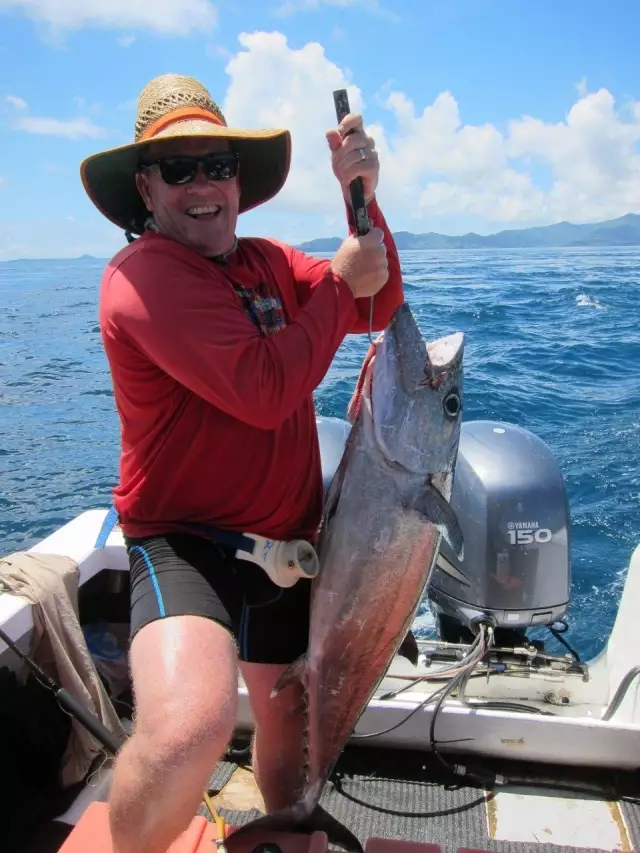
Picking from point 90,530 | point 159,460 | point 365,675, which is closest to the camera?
point 159,460

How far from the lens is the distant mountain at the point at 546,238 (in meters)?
92.9

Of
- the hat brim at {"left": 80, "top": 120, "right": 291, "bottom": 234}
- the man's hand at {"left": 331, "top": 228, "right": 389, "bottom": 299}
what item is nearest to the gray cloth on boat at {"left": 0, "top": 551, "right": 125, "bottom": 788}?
the hat brim at {"left": 80, "top": 120, "right": 291, "bottom": 234}

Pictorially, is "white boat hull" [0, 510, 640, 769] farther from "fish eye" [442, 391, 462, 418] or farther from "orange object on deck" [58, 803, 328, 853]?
"fish eye" [442, 391, 462, 418]

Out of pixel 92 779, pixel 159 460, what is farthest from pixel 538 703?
pixel 159 460

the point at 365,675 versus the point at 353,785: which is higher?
the point at 365,675

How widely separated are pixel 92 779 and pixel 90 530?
1142mm

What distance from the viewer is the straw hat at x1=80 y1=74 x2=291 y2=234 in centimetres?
203

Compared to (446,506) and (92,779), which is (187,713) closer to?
(446,506)

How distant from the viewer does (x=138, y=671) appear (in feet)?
5.91

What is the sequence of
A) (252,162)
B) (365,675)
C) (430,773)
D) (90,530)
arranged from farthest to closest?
(90,530) → (430,773) → (252,162) → (365,675)

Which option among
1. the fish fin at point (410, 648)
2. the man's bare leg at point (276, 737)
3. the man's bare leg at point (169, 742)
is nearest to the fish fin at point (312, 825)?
the man's bare leg at point (276, 737)

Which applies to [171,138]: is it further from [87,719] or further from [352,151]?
[87,719]

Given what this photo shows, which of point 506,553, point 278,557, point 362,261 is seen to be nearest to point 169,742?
point 278,557

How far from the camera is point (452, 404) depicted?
215cm
